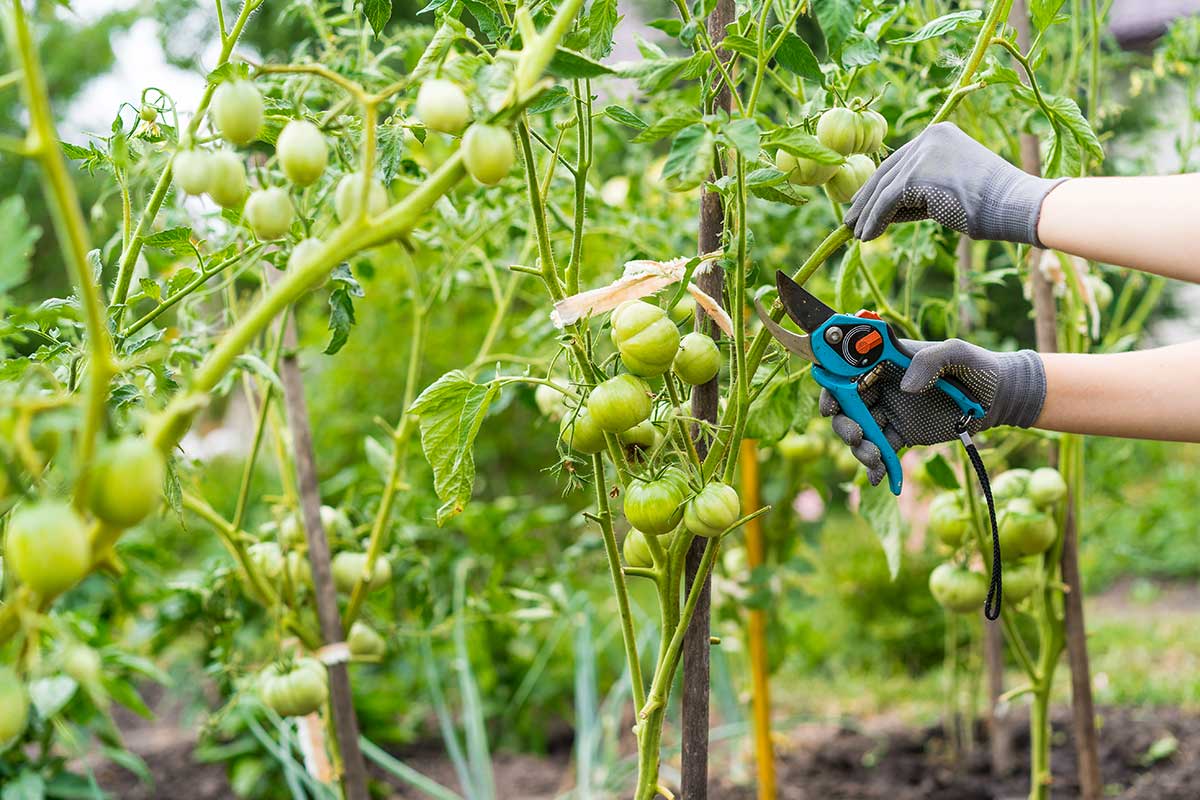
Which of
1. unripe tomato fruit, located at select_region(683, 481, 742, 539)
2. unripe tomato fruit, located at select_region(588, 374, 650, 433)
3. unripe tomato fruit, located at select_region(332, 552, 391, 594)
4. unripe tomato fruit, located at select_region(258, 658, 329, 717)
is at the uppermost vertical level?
unripe tomato fruit, located at select_region(588, 374, 650, 433)

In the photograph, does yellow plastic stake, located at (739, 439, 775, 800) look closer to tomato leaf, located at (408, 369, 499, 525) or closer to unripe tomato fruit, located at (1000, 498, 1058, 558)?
unripe tomato fruit, located at (1000, 498, 1058, 558)

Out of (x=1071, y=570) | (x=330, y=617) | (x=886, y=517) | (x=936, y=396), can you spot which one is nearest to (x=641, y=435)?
(x=936, y=396)

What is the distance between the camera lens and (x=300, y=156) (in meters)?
0.63

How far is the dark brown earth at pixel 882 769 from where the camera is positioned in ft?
6.62

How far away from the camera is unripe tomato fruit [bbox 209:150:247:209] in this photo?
669 millimetres

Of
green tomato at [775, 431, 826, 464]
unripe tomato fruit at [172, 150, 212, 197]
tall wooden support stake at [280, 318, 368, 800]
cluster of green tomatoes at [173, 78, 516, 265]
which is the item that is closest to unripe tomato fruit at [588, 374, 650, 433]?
cluster of green tomatoes at [173, 78, 516, 265]

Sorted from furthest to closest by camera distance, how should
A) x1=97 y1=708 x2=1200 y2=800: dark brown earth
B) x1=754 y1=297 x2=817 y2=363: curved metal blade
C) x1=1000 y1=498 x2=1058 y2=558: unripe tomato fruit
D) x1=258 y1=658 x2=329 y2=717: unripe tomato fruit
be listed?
x1=97 y1=708 x2=1200 y2=800: dark brown earth, x1=1000 y1=498 x2=1058 y2=558: unripe tomato fruit, x1=258 y1=658 x2=329 y2=717: unripe tomato fruit, x1=754 y1=297 x2=817 y2=363: curved metal blade

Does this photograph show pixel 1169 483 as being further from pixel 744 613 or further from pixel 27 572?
pixel 27 572

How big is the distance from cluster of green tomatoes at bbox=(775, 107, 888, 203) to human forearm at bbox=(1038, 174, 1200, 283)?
0.70ft

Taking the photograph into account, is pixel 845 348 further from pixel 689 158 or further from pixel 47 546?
pixel 47 546

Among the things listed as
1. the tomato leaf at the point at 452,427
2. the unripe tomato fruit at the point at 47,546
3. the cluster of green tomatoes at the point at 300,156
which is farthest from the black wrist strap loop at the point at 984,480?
the unripe tomato fruit at the point at 47,546

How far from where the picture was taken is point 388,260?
8.59 ft

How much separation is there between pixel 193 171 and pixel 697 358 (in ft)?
1.36

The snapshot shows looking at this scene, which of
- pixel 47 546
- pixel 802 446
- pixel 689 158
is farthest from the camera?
pixel 802 446
